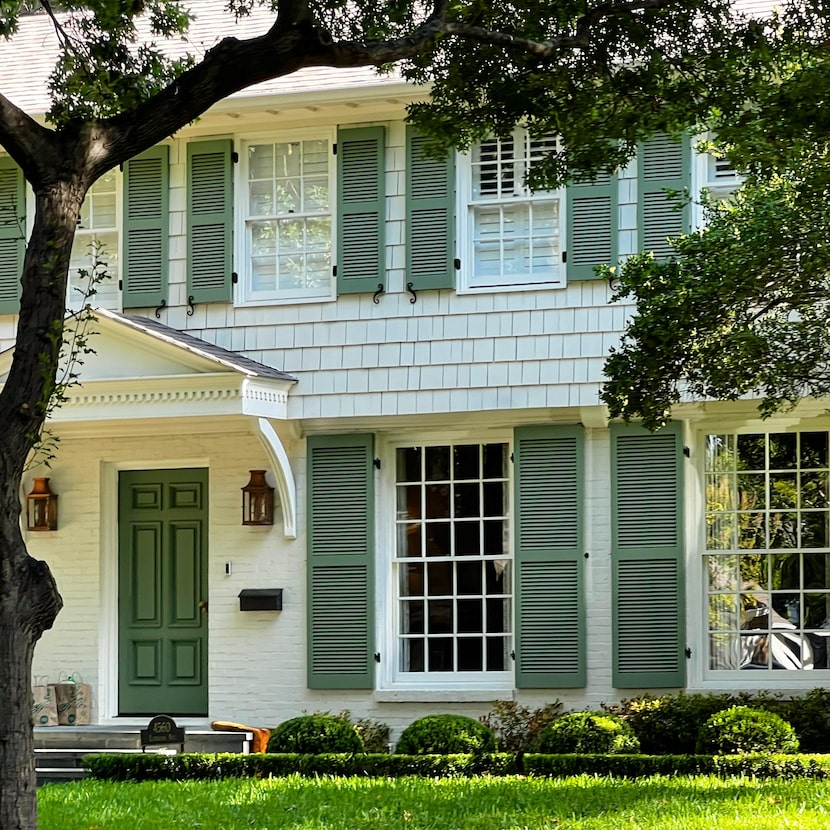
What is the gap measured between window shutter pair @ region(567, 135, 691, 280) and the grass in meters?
4.65

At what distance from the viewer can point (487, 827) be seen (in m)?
9.09

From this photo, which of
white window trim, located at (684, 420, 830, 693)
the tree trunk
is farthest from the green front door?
the tree trunk

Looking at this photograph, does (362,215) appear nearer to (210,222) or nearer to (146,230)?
(210,222)

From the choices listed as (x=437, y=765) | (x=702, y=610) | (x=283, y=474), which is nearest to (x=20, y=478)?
(x=437, y=765)

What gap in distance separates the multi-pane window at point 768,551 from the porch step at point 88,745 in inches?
167

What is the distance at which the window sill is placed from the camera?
44.5 ft

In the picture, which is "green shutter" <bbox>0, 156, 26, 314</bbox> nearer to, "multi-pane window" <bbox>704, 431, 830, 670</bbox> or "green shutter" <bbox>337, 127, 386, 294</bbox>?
"green shutter" <bbox>337, 127, 386, 294</bbox>

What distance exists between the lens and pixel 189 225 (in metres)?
14.6

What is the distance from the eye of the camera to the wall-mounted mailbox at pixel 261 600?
1414 cm

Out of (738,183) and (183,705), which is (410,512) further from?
(738,183)

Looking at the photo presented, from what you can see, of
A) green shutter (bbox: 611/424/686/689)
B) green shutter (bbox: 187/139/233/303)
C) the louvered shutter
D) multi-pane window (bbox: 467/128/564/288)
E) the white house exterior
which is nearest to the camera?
green shutter (bbox: 611/424/686/689)

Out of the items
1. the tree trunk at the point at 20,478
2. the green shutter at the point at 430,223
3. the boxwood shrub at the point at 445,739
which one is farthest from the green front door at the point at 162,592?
the tree trunk at the point at 20,478

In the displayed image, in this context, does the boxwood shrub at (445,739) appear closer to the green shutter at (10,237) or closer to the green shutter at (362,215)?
the green shutter at (362,215)

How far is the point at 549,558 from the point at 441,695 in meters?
1.53
